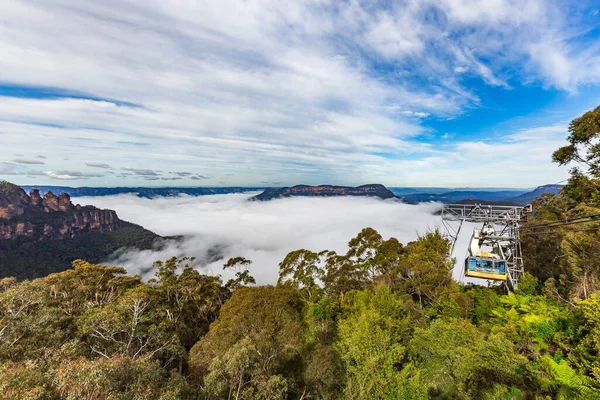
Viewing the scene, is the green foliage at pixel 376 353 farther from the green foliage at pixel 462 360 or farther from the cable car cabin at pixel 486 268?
the cable car cabin at pixel 486 268

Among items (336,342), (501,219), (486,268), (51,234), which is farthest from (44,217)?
(501,219)

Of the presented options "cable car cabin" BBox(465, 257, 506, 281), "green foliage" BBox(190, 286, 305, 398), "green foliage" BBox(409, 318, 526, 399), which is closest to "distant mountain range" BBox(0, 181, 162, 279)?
"green foliage" BBox(190, 286, 305, 398)

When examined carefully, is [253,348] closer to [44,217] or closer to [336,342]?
[336,342]

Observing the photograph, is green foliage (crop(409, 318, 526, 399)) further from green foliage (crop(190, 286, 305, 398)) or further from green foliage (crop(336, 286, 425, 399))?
green foliage (crop(190, 286, 305, 398))

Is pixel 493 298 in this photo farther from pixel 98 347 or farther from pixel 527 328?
pixel 98 347

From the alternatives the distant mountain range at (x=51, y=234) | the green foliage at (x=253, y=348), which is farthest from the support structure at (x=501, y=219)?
the distant mountain range at (x=51, y=234)
